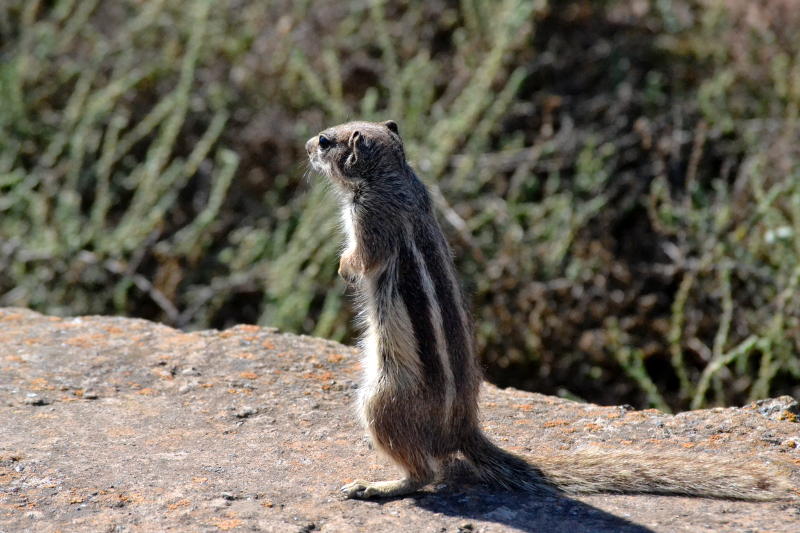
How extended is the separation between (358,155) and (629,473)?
1.87 meters

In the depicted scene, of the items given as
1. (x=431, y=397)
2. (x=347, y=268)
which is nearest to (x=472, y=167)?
(x=347, y=268)

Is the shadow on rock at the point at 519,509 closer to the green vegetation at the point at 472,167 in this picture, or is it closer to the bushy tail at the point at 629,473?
the bushy tail at the point at 629,473

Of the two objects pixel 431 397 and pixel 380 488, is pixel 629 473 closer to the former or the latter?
pixel 431 397

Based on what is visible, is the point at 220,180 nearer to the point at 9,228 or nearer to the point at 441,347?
the point at 9,228

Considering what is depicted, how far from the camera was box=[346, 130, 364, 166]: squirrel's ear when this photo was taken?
456 cm

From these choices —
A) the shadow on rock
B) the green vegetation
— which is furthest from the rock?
the green vegetation

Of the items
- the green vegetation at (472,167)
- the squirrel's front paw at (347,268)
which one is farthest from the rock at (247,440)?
the green vegetation at (472,167)

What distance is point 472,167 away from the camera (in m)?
8.32

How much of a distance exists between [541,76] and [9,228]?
5.03 m

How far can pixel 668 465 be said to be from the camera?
3744mm

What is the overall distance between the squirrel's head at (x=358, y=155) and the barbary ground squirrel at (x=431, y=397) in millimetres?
288

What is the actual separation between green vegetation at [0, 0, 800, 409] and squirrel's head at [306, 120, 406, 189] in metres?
2.43

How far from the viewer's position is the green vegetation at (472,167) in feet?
24.4

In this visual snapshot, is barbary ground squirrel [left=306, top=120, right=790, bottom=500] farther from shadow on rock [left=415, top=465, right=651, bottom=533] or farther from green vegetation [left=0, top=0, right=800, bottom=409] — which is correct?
green vegetation [left=0, top=0, right=800, bottom=409]
